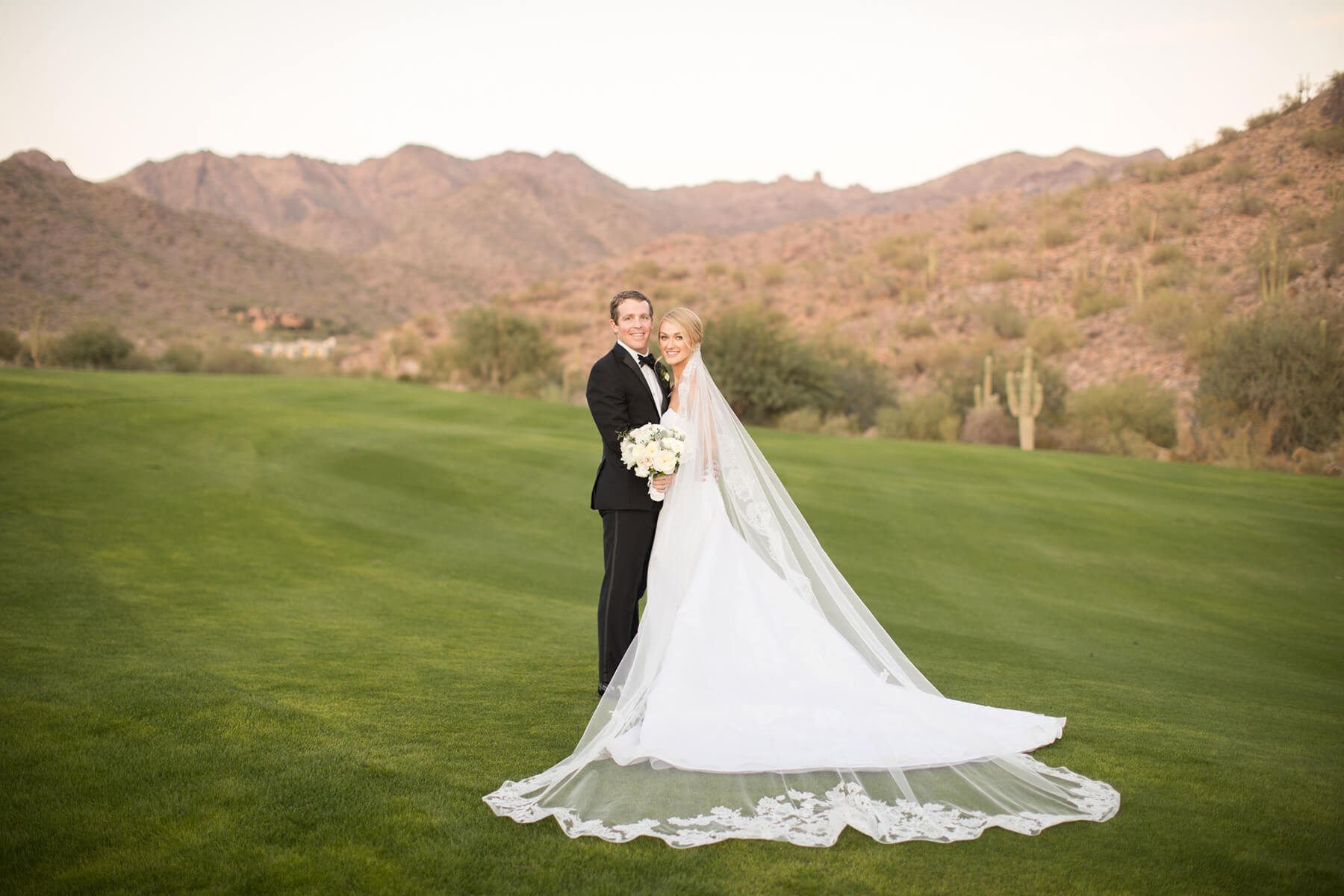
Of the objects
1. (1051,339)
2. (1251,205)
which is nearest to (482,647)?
(1051,339)

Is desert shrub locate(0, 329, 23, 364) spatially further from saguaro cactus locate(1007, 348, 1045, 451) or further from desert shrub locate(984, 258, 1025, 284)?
desert shrub locate(984, 258, 1025, 284)

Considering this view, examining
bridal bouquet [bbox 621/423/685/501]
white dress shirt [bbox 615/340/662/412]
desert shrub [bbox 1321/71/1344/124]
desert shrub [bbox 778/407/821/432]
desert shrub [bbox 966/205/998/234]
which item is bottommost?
desert shrub [bbox 778/407/821/432]

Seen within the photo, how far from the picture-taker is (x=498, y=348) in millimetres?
38219

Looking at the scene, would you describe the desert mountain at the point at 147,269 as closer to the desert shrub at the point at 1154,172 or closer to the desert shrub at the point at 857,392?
the desert shrub at the point at 857,392

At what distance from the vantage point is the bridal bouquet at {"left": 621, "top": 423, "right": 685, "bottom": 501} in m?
5.12

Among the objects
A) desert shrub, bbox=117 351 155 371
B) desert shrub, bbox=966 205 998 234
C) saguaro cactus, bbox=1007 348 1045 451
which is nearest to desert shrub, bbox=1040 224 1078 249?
desert shrub, bbox=966 205 998 234

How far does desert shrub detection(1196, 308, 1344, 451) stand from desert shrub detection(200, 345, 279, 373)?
33.6 m

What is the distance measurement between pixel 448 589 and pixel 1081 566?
315 inches

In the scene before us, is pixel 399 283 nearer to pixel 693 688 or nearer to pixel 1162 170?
pixel 1162 170

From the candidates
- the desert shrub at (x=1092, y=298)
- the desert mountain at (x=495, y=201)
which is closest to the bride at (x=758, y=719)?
the desert shrub at (x=1092, y=298)

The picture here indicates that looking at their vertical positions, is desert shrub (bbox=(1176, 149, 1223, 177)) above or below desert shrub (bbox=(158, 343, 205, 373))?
above

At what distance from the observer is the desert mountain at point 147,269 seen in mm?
50312

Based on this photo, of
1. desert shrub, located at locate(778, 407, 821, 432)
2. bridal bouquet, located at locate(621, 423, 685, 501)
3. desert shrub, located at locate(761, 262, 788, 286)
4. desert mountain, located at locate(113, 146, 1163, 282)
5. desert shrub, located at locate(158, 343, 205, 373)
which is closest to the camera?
bridal bouquet, located at locate(621, 423, 685, 501)

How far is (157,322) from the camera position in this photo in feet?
168
